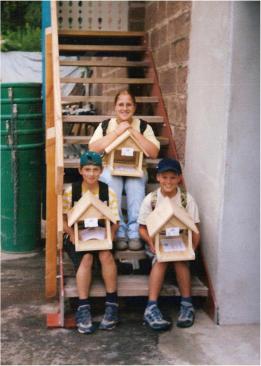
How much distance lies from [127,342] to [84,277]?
554mm

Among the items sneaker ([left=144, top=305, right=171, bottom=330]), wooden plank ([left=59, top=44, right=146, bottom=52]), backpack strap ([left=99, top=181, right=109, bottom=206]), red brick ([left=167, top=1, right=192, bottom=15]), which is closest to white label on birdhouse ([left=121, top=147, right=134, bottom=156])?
backpack strap ([left=99, top=181, right=109, bottom=206])

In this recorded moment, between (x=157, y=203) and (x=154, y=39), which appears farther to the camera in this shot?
(x=154, y=39)

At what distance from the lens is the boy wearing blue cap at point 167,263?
4.04 meters

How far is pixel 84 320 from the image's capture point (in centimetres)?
396

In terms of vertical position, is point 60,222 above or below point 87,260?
above

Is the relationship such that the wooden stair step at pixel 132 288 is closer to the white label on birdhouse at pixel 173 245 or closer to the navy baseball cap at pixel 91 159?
the white label on birdhouse at pixel 173 245

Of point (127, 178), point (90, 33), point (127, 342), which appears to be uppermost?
point (90, 33)

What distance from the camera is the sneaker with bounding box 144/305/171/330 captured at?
396cm

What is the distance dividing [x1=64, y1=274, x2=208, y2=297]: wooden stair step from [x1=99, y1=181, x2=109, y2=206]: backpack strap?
2.02ft

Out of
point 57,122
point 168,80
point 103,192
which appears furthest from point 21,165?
point 103,192

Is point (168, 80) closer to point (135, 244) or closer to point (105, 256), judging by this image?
point (135, 244)

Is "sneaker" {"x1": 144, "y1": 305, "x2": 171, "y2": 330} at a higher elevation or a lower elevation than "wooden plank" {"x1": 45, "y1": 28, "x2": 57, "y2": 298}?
lower

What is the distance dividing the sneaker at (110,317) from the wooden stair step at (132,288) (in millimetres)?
111

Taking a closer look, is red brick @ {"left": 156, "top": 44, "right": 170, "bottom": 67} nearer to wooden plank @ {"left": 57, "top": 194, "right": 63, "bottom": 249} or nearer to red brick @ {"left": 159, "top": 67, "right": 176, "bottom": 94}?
red brick @ {"left": 159, "top": 67, "right": 176, "bottom": 94}
